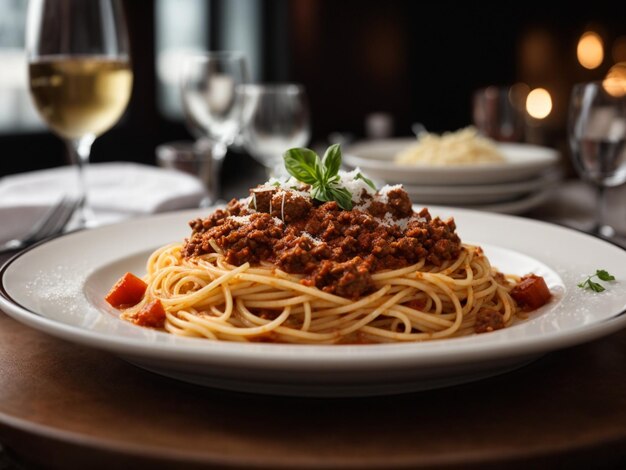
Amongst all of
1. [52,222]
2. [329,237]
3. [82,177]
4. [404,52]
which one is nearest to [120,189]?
[82,177]

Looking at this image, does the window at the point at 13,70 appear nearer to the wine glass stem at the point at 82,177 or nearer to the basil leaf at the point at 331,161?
the wine glass stem at the point at 82,177

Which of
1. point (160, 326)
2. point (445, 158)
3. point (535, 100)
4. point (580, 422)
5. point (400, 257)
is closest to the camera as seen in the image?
point (580, 422)

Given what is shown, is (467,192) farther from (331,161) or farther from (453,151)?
(331,161)

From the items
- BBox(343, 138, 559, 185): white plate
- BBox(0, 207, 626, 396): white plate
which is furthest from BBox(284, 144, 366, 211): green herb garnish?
BBox(343, 138, 559, 185): white plate

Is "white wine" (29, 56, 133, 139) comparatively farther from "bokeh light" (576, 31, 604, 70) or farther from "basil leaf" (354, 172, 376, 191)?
"bokeh light" (576, 31, 604, 70)

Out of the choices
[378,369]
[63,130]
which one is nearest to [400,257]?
[378,369]

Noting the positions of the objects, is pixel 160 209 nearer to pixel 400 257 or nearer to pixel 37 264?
pixel 37 264

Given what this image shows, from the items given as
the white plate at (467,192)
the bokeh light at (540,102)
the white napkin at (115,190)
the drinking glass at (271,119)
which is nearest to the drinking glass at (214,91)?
the drinking glass at (271,119)
